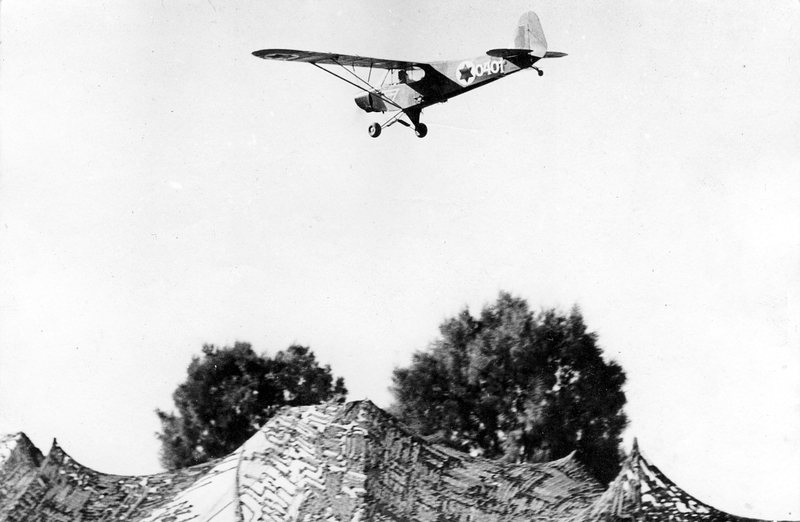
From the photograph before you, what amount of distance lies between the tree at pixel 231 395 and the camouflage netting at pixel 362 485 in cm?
684

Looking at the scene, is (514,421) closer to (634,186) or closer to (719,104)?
(634,186)

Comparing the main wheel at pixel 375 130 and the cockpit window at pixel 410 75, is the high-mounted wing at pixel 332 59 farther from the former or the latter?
the main wheel at pixel 375 130

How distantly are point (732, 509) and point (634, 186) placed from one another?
759 cm

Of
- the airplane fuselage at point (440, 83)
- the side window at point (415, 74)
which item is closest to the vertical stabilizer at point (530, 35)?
the airplane fuselage at point (440, 83)

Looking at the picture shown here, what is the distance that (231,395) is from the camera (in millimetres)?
24688

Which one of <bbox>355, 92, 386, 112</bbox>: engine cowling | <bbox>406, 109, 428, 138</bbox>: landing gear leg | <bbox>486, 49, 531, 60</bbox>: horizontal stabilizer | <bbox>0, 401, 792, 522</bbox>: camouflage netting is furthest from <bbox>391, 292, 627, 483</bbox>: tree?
<bbox>486, 49, 531, 60</bbox>: horizontal stabilizer

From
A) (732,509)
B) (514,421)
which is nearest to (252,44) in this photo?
(514,421)

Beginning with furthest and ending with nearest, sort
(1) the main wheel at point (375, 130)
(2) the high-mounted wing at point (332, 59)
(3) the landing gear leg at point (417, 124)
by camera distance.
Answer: (1) the main wheel at point (375, 130) < (3) the landing gear leg at point (417, 124) < (2) the high-mounted wing at point (332, 59)

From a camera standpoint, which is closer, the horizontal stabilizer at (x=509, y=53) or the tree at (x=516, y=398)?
the horizontal stabilizer at (x=509, y=53)

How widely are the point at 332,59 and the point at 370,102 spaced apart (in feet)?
5.10

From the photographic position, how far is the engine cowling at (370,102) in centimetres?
1805

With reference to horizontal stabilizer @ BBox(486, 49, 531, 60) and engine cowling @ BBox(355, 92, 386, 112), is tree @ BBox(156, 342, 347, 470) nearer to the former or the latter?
engine cowling @ BBox(355, 92, 386, 112)

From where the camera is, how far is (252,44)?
57.7ft

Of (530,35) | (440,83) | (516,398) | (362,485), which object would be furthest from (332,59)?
(516,398)
